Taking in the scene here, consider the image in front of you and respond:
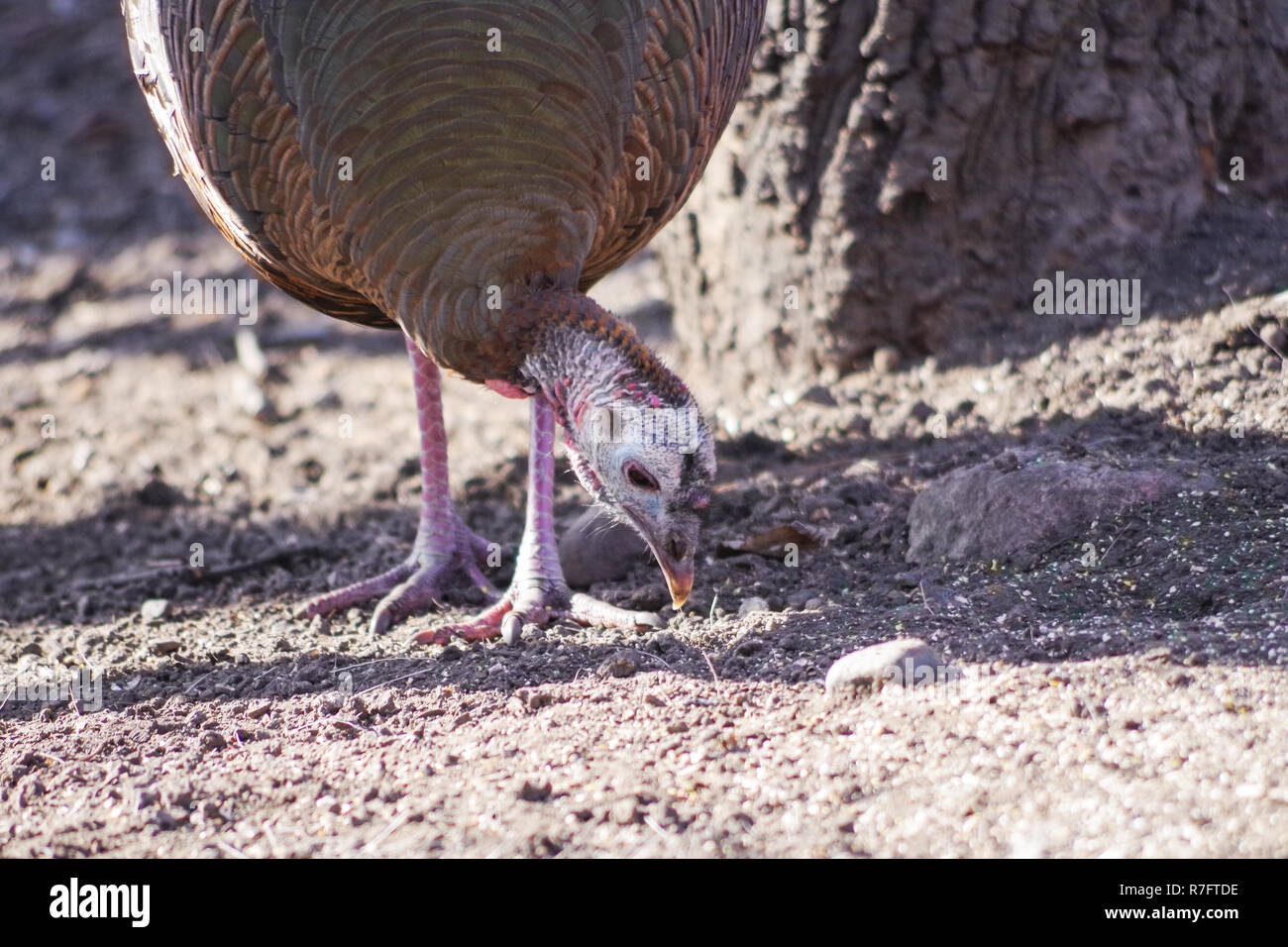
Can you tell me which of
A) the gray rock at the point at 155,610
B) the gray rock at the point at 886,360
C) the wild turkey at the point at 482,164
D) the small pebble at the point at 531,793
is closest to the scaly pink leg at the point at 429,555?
the gray rock at the point at 155,610

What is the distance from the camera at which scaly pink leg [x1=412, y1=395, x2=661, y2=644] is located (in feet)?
13.9

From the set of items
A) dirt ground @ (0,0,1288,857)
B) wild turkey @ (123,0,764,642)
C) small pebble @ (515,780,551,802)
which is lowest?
small pebble @ (515,780,551,802)

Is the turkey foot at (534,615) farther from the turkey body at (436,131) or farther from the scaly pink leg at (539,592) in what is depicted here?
the turkey body at (436,131)

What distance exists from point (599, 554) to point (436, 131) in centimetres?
170

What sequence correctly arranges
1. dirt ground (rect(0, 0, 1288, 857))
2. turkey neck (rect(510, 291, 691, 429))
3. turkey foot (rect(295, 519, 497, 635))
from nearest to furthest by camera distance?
dirt ground (rect(0, 0, 1288, 857)) → turkey neck (rect(510, 291, 691, 429)) → turkey foot (rect(295, 519, 497, 635))

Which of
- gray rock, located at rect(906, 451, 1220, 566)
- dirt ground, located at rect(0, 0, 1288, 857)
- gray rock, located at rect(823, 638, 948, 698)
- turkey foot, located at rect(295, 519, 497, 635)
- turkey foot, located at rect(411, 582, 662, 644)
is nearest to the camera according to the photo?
dirt ground, located at rect(0, 0, 1288, 857)

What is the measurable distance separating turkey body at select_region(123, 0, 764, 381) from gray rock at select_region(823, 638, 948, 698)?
1.38 meters

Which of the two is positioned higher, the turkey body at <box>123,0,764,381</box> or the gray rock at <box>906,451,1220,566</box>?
the turkey body at <box>123,0,764,381</box>

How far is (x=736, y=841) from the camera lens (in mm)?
2713

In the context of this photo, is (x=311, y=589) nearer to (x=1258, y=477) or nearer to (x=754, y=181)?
(x=754, y=181)

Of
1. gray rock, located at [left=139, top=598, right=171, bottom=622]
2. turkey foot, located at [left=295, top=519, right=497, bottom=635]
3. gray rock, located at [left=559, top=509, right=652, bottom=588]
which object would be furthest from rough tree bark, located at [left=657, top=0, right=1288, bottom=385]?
gray rock, located at [left=139, top=598, right=171, bottom=622]

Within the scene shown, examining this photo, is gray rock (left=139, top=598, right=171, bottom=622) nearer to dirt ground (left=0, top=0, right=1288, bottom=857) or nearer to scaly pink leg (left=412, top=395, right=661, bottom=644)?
dirt ground (left=0, top=0, right=1288, bottom=857)

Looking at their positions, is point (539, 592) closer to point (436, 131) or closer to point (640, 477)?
point (640, 477)
